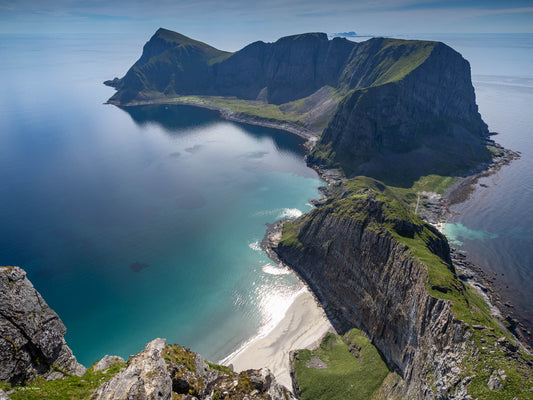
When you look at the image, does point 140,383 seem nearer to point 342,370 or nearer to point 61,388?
point 61,388

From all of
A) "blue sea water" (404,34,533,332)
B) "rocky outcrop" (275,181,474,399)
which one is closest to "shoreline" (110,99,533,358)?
"blue sea water" (404,34,533,332)

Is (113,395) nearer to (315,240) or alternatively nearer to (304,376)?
(304,376)

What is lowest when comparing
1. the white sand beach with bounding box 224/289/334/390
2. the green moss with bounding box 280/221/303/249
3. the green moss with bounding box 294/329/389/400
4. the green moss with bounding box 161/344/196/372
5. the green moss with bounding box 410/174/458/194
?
the white sand beach with bounding box 224/289/334/390

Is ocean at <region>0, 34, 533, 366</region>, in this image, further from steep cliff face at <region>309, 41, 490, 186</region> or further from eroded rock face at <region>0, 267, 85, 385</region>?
eroded rock face at <region>0, 267, 85, 385</region>

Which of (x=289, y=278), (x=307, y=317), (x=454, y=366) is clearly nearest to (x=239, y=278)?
(x=289, y=278)

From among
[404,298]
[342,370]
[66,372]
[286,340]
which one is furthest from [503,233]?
[66,372]

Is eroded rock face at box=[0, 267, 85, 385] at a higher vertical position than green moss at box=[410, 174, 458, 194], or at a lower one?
higher
